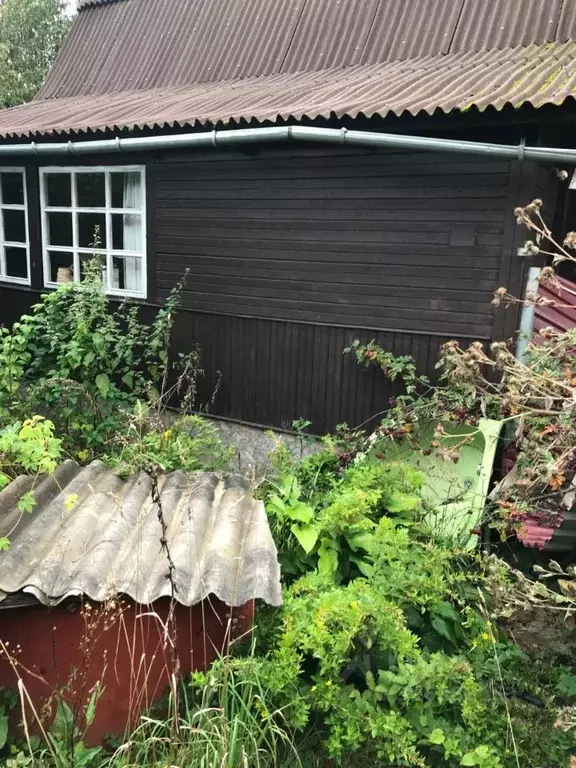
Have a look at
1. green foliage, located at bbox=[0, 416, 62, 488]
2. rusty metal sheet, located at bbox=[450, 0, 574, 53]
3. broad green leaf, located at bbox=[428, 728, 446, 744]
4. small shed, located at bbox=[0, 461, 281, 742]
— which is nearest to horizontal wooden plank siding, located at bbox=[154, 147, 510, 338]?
rusty metal sheet, located at bbox=[450, 0, 574, 53]

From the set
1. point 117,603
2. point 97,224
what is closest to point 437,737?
point 117,603

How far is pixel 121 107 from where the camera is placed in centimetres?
695

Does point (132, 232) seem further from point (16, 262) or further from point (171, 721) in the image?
point (171, 721)

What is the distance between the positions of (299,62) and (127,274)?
11.5 ft

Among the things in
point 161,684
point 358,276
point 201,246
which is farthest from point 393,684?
point 201,246

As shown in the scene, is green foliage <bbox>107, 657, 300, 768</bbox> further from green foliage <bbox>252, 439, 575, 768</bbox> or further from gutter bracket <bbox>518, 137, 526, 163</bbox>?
gutter bracket <bbox>518, 137, 526, 163</bbox>

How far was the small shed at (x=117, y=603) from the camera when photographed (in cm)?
252

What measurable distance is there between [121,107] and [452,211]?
14.5 ft

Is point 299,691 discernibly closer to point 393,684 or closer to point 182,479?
point 393,684

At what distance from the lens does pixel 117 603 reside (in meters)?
2.54

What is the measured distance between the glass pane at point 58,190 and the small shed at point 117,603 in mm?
5434

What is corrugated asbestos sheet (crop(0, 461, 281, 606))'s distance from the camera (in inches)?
100

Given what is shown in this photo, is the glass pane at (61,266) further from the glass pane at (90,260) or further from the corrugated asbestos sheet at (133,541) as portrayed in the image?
the corrugated asbestos sheet at (133,541)

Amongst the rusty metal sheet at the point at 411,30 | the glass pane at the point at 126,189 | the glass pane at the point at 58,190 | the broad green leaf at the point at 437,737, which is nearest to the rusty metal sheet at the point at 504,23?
the rusty metal sheet at the point at 411,30
